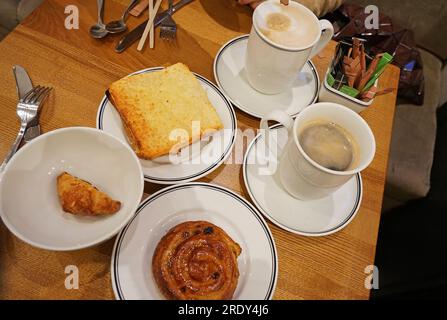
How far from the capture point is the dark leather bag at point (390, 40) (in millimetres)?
1654

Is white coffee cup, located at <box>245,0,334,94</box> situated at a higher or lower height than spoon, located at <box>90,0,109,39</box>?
higher

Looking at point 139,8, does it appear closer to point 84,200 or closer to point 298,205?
point 84,200

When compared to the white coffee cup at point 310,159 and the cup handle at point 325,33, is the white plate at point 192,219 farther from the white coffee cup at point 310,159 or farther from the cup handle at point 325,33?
the cup handle at point 325,33

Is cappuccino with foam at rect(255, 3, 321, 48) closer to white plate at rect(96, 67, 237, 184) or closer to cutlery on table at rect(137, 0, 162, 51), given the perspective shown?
white plate at rect(96, 67, 237, 184)

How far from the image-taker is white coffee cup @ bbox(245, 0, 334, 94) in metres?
0.99

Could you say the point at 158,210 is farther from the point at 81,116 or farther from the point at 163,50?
the point at 163,50

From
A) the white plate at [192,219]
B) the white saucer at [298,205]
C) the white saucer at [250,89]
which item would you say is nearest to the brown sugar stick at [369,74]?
the white saucer at [250,89]

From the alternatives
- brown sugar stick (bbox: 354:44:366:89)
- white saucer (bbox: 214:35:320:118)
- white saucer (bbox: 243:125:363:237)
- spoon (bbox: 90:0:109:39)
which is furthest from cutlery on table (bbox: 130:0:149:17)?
brown sugar stick (bbox: 354:44:366:89)

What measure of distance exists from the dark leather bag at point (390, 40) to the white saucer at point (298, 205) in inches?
36.1

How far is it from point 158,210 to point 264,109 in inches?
20.1

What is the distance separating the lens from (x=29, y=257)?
0.81 meters

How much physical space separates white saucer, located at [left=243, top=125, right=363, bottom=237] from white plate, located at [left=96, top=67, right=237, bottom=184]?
0.30ft

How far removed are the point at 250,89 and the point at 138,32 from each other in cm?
46
